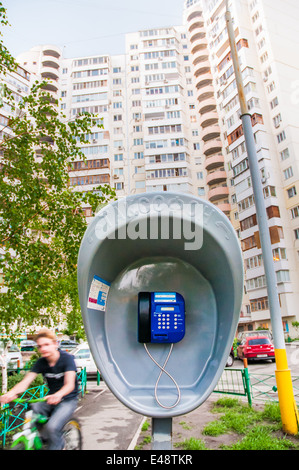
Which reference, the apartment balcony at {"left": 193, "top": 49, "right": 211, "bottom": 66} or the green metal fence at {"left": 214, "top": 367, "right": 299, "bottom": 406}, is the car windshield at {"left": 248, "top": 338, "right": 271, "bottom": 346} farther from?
the apartment balcony at {"left": 193, "top": 49, "right": 211, "bottom": 66}

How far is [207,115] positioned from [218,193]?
980 centimetres

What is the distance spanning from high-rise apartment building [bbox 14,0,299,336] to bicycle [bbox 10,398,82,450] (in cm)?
2548

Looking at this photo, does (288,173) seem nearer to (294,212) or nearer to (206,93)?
(294,212)

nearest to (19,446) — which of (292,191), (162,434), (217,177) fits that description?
(162,434)

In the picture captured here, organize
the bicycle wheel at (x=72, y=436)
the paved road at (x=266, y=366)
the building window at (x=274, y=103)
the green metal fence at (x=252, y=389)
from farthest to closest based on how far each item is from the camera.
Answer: the building window at (x=274, y=103) < the paved road at (x=266, y=366) < the green metal fence at (x=252, y=389) < the bicycle wheel at (x=72, y=436)

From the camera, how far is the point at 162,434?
6.57ft

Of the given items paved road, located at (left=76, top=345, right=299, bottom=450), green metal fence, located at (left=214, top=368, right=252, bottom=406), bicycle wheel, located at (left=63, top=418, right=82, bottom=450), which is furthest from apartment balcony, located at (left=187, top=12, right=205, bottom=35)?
bicycle wheel, located at (left=63, top=418, right=82, bottom=450)

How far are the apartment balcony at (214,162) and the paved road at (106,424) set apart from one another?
3354cm

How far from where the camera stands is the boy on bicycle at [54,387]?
2482 millimetres

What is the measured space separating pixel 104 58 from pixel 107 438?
48067 millimetres

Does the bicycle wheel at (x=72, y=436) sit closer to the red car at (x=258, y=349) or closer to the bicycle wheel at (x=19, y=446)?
the bicycle wheel at (x=19, y=446)

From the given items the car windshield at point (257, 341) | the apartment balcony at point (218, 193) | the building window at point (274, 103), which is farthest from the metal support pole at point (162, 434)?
the apartment balcony at point (218, 193)

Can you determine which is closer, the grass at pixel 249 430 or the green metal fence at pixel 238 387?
the grass at pixel 249 430

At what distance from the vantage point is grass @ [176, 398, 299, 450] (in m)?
3.66
